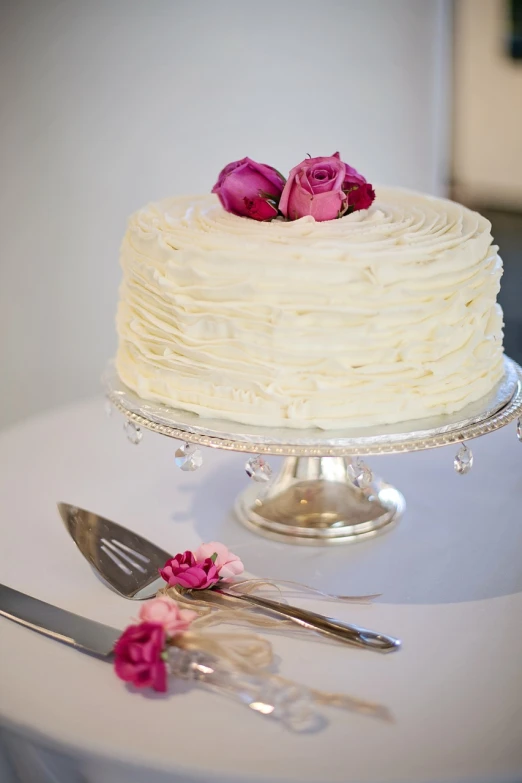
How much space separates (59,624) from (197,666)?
0.19 metres

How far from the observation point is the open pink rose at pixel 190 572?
3.66ft

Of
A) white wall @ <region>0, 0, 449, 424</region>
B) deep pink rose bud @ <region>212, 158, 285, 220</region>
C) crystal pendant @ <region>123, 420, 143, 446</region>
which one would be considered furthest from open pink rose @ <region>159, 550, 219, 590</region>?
white wall @ <region>0, 0, 449, 424</region>

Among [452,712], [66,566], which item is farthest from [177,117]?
[452,712]

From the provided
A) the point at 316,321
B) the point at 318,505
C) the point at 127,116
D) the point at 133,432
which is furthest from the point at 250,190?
the point at 127,116

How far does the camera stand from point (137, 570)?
1.24 m

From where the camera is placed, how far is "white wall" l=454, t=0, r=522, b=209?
15.5ft

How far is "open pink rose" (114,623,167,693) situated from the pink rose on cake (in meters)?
0.67

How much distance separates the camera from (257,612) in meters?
1.11

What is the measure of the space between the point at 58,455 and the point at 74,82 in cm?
123

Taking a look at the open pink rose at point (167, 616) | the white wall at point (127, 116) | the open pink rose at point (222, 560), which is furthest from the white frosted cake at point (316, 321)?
the white wall at point (127, 116)

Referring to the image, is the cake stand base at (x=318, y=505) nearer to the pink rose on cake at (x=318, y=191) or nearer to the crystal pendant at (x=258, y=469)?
the crystal pendant at (x=258, y=469)

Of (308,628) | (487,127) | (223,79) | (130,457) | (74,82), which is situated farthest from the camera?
(487,127)

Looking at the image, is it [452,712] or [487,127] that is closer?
[452,712]

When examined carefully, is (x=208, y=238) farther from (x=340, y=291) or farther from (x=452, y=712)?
(x=452, y=712)
